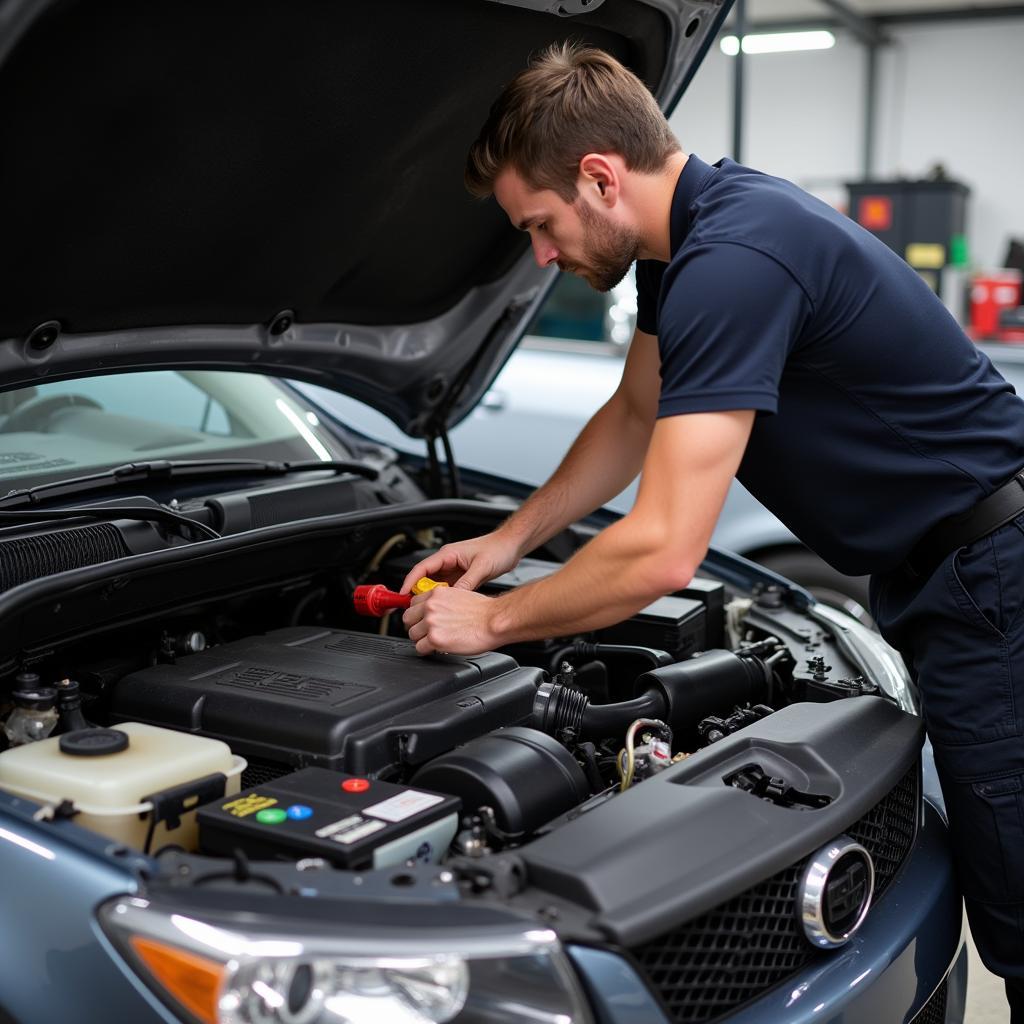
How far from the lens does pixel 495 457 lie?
471cm

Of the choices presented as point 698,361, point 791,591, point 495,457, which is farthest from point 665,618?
point 495,457

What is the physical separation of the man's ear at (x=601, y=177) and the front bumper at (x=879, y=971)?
1.04 meters

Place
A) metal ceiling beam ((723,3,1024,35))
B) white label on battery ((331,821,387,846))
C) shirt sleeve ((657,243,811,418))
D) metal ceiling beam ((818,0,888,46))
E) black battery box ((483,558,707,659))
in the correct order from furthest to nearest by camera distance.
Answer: metal ceiling beam ((723,3,1024,35))
metal ceiling beam ((818,0,888,46))
black battery box ((483,558,707,659))
shirt sleeve ((657,243,811,418))
white label on battery ((331,821,387,846))

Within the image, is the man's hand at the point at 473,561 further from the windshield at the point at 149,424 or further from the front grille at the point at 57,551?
the windshield at the point at 149,424

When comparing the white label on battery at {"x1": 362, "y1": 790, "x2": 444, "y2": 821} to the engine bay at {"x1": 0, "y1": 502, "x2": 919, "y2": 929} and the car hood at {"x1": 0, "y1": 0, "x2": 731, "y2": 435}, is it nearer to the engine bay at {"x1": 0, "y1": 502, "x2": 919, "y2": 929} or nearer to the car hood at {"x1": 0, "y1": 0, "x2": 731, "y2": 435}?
the engine bay at {"x1": 0, "y1": 502, "x2": 919, "y2": 929}

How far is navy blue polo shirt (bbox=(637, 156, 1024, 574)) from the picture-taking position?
1.55 metres

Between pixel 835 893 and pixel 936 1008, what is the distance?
0.39m

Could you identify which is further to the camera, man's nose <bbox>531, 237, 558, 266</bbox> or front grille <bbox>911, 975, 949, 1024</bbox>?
man's nose <bbox>531, 237, 558, 266</bbox>

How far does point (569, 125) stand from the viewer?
5.67 ft

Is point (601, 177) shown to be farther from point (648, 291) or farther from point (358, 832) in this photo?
point (358, 832)

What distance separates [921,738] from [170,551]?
118 centimetres

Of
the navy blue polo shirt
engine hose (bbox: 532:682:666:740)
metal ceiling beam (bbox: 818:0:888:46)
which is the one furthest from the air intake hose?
metal ceiling beam (bbox: 818:0:888:46)

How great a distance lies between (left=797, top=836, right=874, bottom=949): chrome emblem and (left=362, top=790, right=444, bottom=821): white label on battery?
45 cm

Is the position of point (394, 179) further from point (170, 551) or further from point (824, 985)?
point (824, 985)
